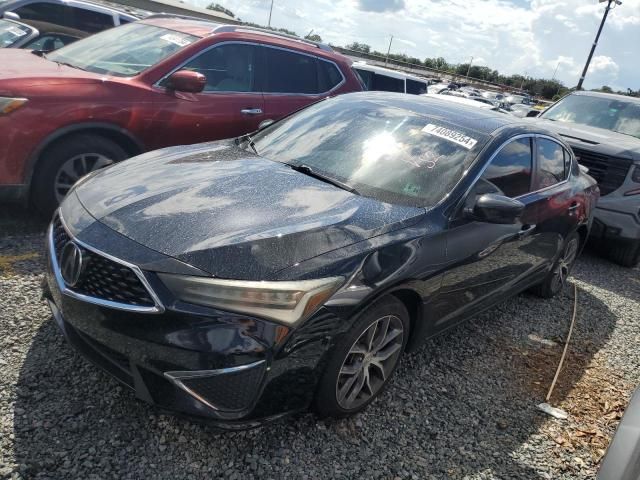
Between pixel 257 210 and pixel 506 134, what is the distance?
6.23 feet

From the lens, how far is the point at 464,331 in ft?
12.9

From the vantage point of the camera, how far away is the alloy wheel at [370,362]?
2.54 m

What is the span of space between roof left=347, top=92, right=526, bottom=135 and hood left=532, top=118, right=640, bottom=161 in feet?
7.77

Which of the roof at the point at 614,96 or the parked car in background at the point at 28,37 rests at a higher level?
the roof at the point at 614,96

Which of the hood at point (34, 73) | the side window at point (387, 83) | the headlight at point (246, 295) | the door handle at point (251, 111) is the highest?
the side window at point (387, 83)

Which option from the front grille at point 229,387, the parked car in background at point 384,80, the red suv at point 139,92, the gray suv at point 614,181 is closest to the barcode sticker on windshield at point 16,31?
the red suv at point 139,92

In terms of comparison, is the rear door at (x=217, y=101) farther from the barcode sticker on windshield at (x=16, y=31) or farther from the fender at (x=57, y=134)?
the barcode sticker on windshield at (x=16, y=31)

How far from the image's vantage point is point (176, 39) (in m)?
4.86

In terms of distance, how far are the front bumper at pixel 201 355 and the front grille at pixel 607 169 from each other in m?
5.28

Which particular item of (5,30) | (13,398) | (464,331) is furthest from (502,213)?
(5,30)

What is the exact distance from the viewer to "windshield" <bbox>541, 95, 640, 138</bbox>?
→ 24.2ft

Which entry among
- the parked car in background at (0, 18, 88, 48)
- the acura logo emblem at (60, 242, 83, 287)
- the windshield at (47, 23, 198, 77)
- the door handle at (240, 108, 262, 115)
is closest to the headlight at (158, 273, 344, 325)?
the acura logo emblem at (60, 242, 83, 287)

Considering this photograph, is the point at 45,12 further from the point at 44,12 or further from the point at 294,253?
the point at 294,253

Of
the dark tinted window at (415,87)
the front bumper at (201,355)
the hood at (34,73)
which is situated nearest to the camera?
the front bumper at (201,355)
